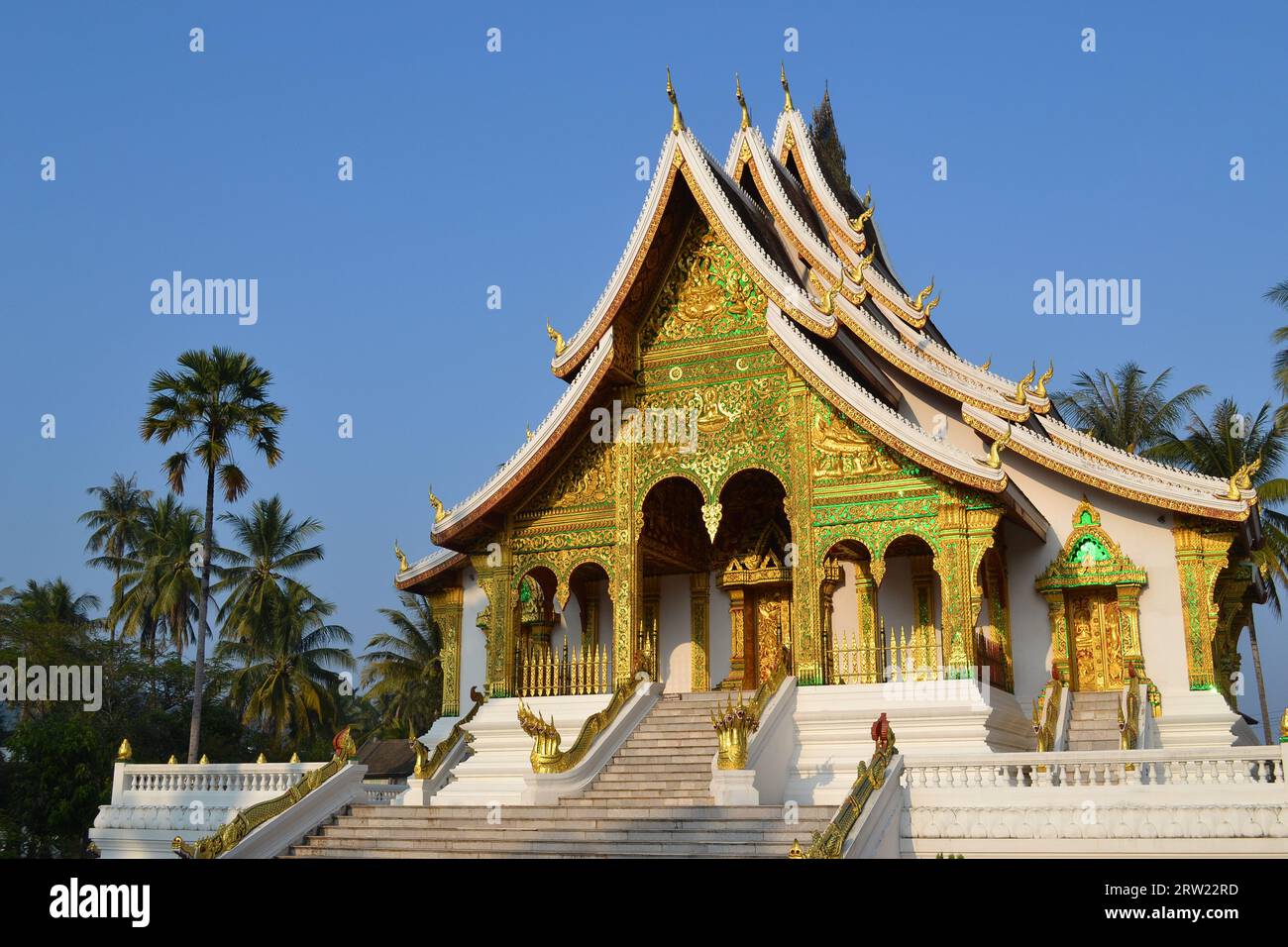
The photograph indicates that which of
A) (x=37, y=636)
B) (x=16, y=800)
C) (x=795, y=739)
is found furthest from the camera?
(x=37, y=636)

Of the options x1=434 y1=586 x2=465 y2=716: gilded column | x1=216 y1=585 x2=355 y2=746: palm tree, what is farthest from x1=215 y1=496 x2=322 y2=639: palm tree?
x1=434 y1=586 x2=465 y2=716: gilded column

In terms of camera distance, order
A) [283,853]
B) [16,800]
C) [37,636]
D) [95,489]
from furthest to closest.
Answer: [95,489], [37,636], [16,800], [283,853]

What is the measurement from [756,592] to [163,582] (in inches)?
911

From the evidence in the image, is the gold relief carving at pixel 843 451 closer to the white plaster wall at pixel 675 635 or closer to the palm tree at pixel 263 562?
the white plaster wall at pixel 675 635

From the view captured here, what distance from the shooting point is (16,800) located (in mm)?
21859

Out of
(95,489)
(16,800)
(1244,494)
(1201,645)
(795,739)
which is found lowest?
(16,800)

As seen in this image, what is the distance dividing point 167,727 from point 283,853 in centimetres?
2137

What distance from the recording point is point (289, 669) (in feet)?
103

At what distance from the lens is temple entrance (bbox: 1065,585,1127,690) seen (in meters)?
14.9

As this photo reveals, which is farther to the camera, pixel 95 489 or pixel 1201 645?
pixel 95 489

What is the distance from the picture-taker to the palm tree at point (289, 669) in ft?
101

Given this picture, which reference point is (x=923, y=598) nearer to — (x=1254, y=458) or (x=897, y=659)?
(x=897, y=659)

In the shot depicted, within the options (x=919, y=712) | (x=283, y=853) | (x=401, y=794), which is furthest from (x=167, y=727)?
(x=919, y=712)
